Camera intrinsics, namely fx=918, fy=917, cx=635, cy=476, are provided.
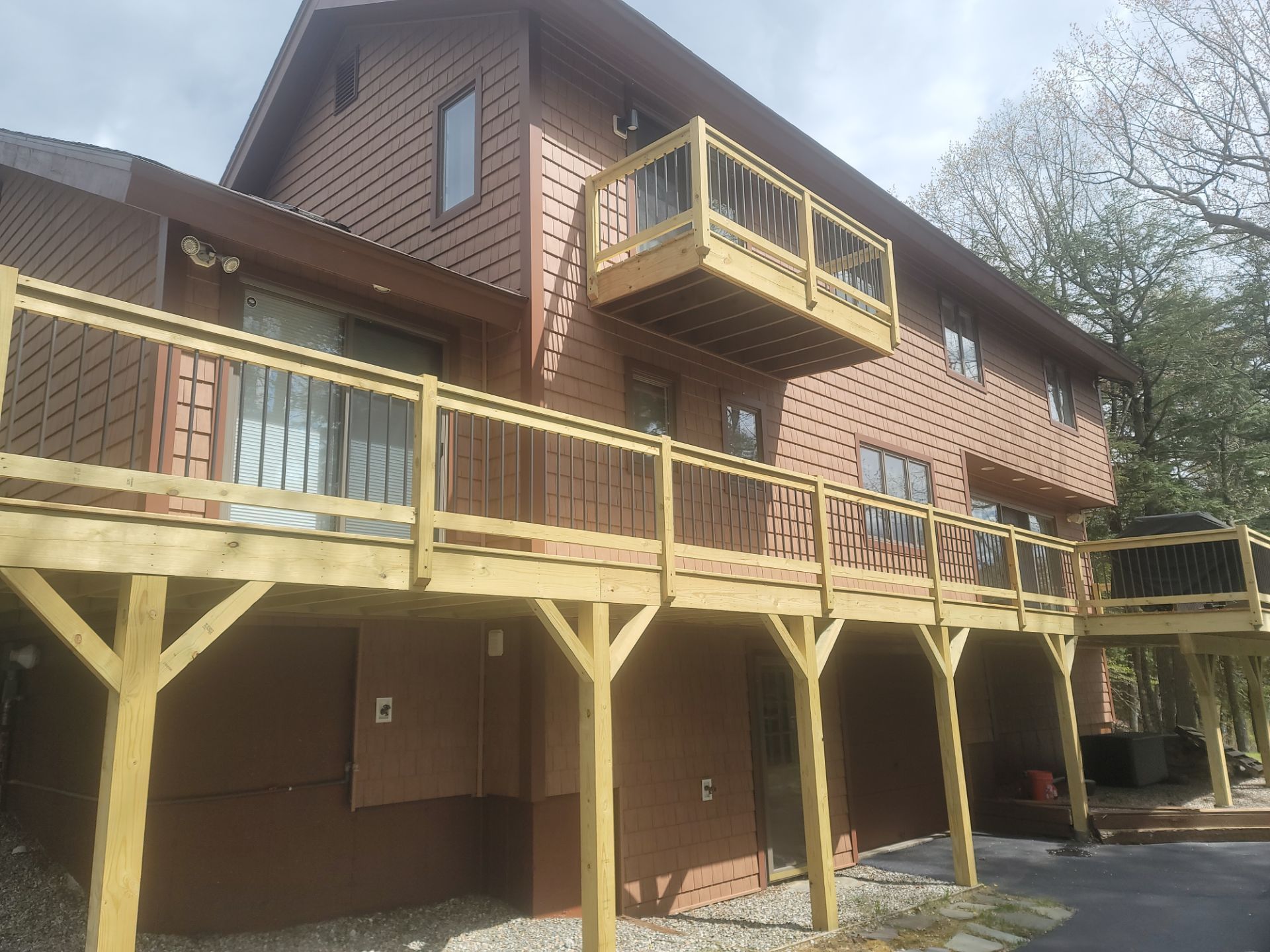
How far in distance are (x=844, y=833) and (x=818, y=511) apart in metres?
4.91

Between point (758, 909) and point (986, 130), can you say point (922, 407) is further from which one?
point (986, 130)

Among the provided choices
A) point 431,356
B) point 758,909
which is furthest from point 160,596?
point 758,909

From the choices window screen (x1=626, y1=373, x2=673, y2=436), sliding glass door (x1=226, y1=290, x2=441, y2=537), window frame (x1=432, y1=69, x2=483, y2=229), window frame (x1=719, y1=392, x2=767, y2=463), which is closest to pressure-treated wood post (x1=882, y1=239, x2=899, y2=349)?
window frame (x1=719, y1=392, x2=767, y2=463)

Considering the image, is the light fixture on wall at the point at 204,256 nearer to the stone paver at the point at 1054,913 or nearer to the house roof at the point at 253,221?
the house roof at the point at 253,221

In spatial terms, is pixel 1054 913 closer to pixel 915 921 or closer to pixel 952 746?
pixel 915 921

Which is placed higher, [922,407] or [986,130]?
[986,130]

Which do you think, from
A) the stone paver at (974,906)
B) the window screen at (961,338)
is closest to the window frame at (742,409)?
the stone paver at (974,906)

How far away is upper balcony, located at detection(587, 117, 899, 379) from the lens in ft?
28.7

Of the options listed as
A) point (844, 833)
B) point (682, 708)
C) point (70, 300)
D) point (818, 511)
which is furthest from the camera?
point (844, 833)

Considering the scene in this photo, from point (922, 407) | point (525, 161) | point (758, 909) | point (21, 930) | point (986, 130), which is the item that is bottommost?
point (758, 909)

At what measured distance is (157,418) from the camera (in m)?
6.59

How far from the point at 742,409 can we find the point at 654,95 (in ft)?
12.8

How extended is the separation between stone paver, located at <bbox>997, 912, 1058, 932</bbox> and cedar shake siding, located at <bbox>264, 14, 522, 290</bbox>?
7466mm

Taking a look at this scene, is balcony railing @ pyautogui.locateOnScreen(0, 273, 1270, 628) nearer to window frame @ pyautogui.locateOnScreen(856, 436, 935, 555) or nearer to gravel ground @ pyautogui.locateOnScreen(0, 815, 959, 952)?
window frame @ pyautogui.locateOnScreen(856, 436, 935, 555)
